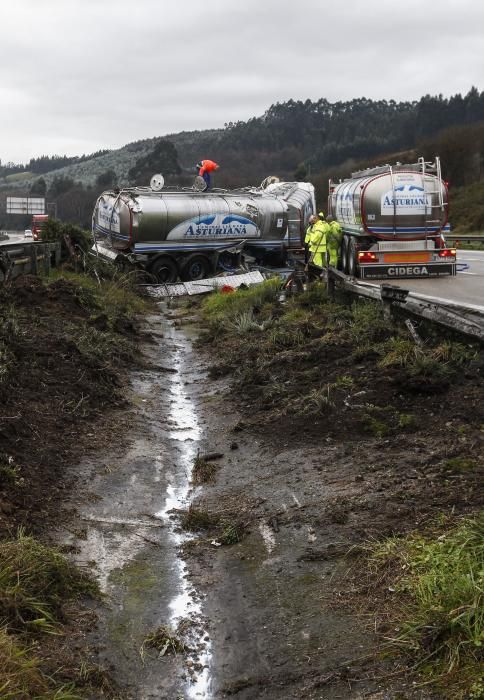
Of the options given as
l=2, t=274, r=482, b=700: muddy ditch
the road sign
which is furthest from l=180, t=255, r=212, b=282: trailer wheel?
the road sign

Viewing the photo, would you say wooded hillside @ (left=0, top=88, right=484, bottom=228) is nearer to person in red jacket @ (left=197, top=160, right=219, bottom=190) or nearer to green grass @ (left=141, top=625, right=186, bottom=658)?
person in red jacket @ (left=197, top=160, right=219, bottom=190)

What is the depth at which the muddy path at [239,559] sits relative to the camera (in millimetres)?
4461

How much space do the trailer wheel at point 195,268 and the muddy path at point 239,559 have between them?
1812 centimetres

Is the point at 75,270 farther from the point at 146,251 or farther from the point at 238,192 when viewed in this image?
the point at 238,192

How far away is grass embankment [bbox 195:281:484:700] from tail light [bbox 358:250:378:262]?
1958mm

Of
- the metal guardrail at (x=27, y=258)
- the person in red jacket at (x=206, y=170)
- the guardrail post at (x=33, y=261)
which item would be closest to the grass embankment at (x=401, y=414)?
the metal guardrail at (x=27, y=258)

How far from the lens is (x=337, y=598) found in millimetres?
5012

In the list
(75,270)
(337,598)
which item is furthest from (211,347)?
(337,598)

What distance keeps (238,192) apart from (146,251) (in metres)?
5.68

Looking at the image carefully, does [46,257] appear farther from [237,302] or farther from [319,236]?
[319,236]

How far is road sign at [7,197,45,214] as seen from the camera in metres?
99.1

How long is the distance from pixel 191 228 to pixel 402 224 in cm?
1063

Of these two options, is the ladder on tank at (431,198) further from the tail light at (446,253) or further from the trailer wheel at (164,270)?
the trailer wheel at (164,270)

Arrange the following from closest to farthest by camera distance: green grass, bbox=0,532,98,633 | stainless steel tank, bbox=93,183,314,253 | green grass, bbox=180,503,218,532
→ green grass, bbox=0,532,98,633
green grass, bbox=180,503,218,532
stainless steel tank, bbox=93,183,314,253
